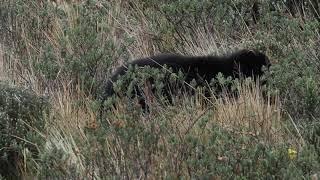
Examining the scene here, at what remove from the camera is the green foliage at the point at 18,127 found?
205 inches

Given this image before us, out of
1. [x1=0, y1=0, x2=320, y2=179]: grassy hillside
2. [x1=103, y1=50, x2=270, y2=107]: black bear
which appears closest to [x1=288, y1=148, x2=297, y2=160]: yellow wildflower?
[x1=0, y1=0, x2=320, y2=179]: grassy hillside

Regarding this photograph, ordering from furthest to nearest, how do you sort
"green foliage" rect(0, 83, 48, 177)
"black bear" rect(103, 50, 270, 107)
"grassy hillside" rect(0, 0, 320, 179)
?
"black bear" rect(103, 50, 270, 107) < "green foliage" rect(0, 83, 48, 177) < "grassy hillside" rect(0, 0, 320, 179)

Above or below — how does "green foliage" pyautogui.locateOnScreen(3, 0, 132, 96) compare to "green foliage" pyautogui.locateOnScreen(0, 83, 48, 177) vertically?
above

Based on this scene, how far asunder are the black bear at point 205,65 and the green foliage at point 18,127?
0.84 metres

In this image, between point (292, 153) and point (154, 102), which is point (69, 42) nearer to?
point (154, 102)

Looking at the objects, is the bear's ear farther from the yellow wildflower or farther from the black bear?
the yellow wildflower

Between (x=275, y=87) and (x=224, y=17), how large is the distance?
2.74 meters

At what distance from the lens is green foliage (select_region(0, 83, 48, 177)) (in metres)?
5.21

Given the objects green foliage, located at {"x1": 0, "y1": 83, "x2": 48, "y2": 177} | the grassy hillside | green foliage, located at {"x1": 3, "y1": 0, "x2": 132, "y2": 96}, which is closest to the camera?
the grassy hillside

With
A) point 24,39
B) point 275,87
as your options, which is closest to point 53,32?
point 24,39

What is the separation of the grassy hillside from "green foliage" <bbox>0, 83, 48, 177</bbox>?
0.4 inches

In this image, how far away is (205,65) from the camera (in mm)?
6828

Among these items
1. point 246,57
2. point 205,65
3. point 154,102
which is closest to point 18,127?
point 154,102

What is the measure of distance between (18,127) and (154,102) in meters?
1.15
